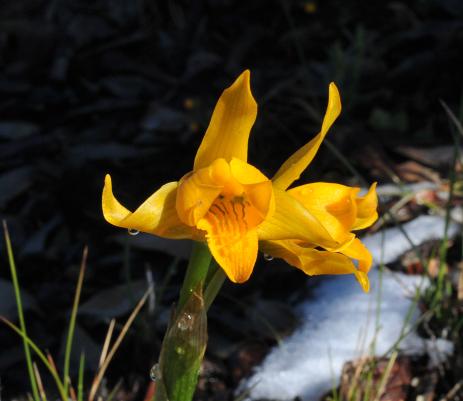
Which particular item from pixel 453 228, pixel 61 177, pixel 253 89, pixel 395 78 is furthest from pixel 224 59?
pixel 453 228

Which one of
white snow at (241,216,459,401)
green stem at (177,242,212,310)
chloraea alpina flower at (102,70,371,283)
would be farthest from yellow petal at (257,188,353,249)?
white snow at (241,216,459,401)

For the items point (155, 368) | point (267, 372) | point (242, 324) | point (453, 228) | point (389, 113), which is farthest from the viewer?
point (389, 113)

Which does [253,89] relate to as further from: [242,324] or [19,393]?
[19,393]

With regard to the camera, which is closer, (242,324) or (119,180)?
(242,324)

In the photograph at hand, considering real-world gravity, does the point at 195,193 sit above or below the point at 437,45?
above

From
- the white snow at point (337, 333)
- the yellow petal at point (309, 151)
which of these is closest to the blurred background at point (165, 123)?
the white snow at point (337, 333)

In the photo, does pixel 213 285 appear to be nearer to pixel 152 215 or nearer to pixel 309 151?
pixel 152 215

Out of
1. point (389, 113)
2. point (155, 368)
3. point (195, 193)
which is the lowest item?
point (389, 113)
